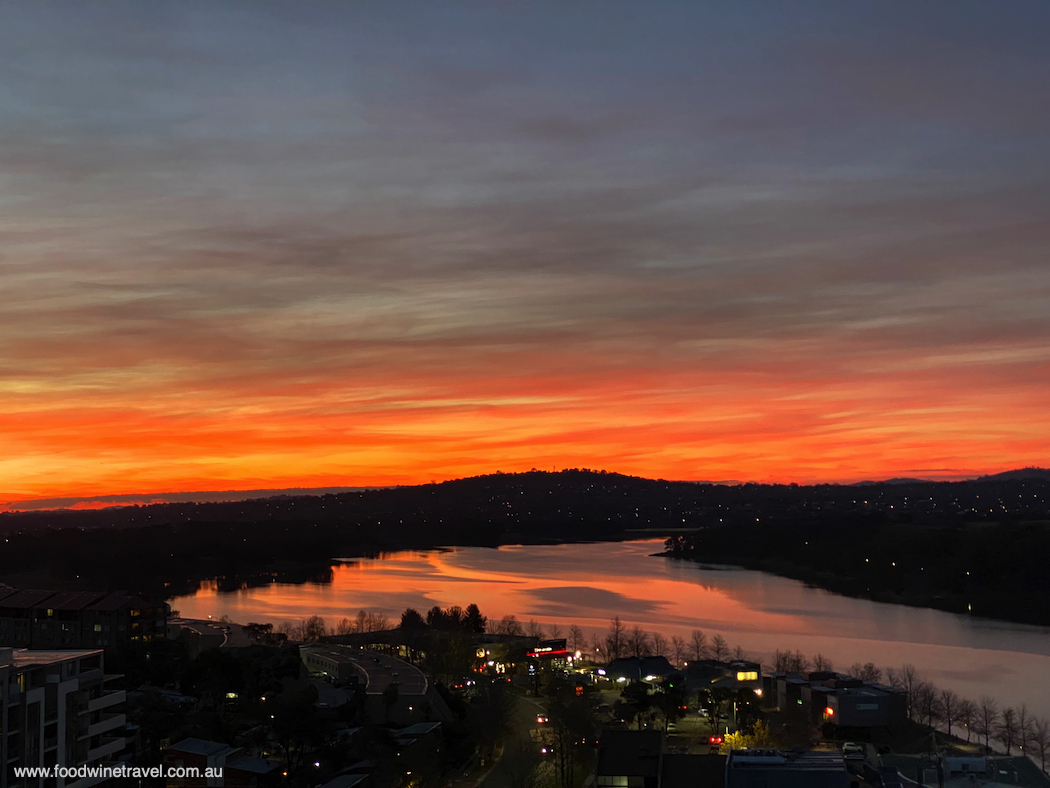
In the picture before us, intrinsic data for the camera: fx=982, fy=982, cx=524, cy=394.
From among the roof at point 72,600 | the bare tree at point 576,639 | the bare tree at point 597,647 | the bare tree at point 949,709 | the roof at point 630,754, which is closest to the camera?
the roof at point 630,754

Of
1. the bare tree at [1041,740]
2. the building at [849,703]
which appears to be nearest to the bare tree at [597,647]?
the building at [849,703]

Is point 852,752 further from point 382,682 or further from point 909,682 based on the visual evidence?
point 382,682

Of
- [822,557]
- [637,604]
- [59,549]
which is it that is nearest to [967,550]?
[822,557]

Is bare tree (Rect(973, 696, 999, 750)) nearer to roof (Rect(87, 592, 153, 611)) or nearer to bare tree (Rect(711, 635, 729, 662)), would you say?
bare tree (Rect(711, 635, 729, 662))

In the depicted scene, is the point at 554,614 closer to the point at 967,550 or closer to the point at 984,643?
the point at 984,643

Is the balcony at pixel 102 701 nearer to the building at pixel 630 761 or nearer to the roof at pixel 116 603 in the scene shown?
the building at pixel 630 761

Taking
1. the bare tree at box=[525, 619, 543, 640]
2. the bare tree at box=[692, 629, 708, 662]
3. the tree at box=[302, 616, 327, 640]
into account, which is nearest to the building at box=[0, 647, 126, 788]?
the bare tree at box=[692, 629, 708, 662]
